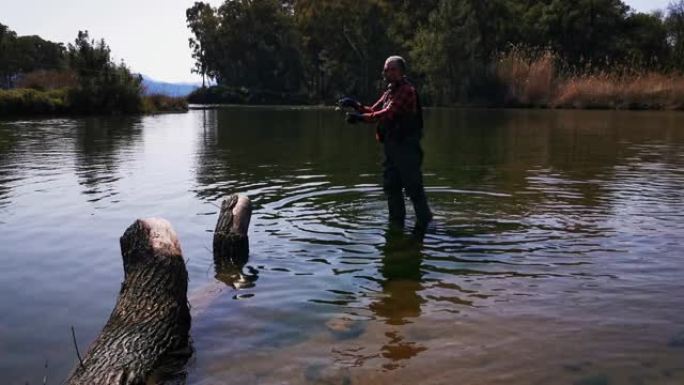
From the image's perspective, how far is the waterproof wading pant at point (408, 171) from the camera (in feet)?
28.3

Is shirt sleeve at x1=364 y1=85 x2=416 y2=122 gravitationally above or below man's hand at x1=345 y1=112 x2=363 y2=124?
above

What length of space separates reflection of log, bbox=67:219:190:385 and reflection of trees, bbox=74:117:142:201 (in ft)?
20.8

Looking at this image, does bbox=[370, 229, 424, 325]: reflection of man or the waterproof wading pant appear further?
the waterproof wading pant

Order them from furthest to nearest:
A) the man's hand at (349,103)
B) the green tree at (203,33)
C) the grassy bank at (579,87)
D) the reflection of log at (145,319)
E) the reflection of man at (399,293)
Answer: the green tree at (203,33) → the grassy bank at (579,87) → the man's hand at (349,103) → the reflection of man at (399,293) → the reflection of log at (145,319)

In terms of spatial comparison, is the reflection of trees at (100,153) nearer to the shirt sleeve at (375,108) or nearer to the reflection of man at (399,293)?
the shirt sleeve at (375,108)

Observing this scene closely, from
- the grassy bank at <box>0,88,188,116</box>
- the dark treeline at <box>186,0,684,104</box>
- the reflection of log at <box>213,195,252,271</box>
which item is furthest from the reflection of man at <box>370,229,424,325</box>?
the dark treeline at <box>186,0,684,104</box>

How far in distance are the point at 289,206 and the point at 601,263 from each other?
5.25m

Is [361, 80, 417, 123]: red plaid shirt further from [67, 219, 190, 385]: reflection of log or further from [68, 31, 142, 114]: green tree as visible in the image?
[68, 31, 142, 114]: green tree

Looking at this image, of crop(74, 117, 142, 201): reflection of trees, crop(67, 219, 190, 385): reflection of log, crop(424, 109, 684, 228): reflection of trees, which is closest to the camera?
crop(67, 219, 190, 385): reflection of log

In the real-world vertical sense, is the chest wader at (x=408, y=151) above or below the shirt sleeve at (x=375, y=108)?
below

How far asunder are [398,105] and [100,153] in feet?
44.4

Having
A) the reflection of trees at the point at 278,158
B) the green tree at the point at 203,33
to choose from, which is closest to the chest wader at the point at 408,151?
the reflection of trees at the point at 278,158

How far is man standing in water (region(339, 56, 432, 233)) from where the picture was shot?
27.4ft

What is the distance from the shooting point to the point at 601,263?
287 inches
